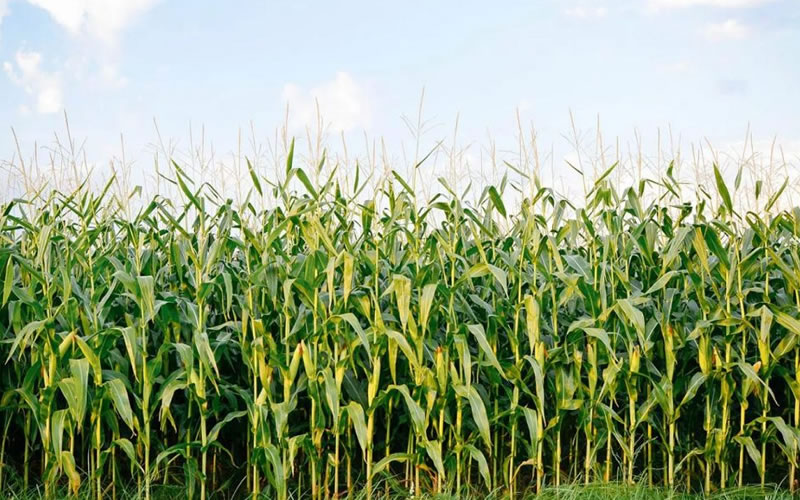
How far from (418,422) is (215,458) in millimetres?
1521

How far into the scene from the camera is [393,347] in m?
4.38

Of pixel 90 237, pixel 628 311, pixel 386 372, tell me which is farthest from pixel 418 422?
pixel 90 237

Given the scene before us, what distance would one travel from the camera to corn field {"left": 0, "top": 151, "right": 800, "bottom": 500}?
4355 millimetres

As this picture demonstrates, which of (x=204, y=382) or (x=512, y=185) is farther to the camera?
(x=512, y=185)

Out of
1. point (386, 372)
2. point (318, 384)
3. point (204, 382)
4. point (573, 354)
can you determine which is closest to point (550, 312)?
point (573, 354)

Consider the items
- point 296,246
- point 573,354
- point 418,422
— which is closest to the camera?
point 418,422

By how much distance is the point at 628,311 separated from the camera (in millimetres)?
4312

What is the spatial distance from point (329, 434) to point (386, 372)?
21.6 inches

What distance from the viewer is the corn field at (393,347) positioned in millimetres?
4355

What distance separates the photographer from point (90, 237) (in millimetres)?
4879

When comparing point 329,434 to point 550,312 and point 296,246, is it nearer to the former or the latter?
point 296,246

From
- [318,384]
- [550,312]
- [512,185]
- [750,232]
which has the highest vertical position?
[512,185]

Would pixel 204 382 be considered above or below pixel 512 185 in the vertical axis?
below

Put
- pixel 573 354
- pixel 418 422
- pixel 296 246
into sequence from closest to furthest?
1. pixel 418 422
2. pixel 573 354
3. pixel 296 246
